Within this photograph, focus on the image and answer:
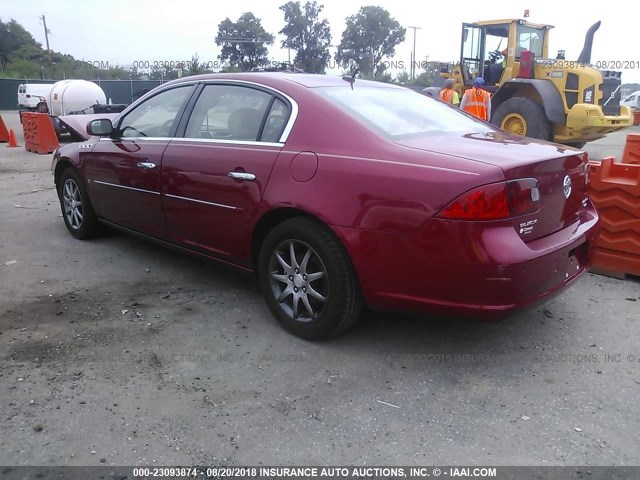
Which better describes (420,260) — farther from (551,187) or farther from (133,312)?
(133,312)

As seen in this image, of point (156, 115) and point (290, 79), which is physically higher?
point (290, 79)

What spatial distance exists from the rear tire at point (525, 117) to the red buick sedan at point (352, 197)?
7.93m

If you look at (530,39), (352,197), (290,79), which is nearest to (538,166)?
(352,197)

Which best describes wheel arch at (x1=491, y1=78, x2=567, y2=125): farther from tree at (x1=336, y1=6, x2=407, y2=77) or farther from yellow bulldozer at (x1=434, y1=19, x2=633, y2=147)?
tree at (x1=336, y1=6, x2=407, y2=77)

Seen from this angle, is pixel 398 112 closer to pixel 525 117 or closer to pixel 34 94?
pixel 525 117

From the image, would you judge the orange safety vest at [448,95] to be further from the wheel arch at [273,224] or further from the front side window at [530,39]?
the wheel arch at [273,224]

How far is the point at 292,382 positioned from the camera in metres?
3.00

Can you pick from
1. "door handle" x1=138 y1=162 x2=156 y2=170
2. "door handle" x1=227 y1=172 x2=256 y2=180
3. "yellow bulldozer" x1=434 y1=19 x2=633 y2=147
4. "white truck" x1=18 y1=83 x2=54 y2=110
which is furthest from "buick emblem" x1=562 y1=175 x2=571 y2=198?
"white truck" x1=18 y1=83 x2=54 y2=110

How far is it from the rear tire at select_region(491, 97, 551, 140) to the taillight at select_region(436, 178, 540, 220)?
9.27m

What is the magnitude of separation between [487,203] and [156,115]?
294 centimetres

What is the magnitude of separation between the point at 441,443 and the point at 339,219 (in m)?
1.24

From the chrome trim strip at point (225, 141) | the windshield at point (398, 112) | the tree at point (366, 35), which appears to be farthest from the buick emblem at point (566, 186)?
the tree at point (366, 35)

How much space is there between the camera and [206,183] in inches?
149

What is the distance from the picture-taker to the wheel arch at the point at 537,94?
11.0 m
